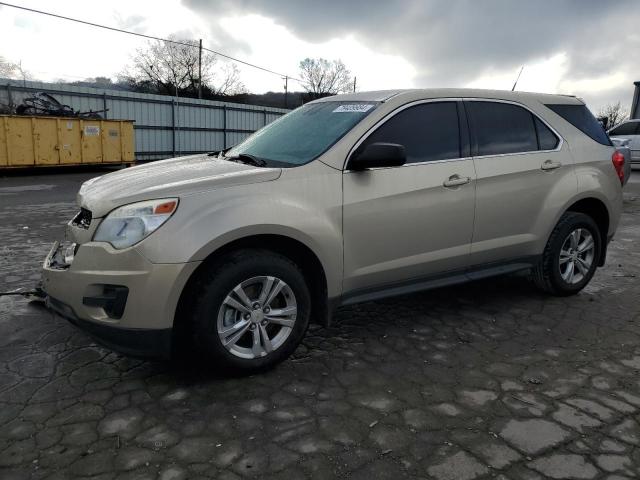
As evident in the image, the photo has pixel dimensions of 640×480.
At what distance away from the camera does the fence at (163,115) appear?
1809 centimetres

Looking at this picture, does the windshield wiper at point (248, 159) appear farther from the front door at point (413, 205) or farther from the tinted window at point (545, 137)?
the tinted window at point (545, 137)

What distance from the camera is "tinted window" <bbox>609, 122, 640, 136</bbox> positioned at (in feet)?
61.2

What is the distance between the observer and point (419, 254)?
141 inches

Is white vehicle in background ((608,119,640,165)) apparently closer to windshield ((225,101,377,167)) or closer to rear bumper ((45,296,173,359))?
windshield ((225,101,377,167))

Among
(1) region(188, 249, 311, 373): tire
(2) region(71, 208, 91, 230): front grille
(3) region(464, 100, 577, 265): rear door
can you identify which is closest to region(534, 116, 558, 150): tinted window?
(3) region(464, 100, 577, 265): rear door

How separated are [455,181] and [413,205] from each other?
0.43 meters

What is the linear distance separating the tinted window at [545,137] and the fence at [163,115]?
17753 mm

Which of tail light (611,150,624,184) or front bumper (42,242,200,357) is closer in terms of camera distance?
front bumper (42,242,200,357)

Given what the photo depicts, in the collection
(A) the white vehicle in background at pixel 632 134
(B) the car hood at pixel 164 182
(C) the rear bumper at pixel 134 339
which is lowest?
(C) the rear bumper at pixel 134 339

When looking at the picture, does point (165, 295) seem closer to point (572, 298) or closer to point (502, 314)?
point (502, 314)

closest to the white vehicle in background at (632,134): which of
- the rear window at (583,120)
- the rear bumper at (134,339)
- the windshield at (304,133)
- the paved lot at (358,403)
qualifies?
the rear window at (583,120)

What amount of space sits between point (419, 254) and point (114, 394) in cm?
209

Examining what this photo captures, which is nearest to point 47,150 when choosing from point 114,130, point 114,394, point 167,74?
point 114,130

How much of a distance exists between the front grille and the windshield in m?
1.13
